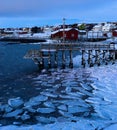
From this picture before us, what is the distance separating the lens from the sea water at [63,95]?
66.3 ft

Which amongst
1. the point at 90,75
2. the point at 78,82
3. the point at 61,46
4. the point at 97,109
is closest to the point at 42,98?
the point at 97,109

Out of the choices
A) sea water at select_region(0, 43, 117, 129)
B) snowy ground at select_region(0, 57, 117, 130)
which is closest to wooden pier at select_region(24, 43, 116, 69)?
sea water at select_region(0, 43, 117, 129)

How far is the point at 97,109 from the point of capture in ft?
70.4

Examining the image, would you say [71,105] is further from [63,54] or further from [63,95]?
[63,54]

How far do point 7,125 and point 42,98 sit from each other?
658 cm

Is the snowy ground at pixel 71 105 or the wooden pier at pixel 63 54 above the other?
the wooden pier at pixel 63 54

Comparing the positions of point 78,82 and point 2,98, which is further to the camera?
point 78,82

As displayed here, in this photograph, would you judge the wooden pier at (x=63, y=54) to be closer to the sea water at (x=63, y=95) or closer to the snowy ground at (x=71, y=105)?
the sea water at (x=63, y=95)

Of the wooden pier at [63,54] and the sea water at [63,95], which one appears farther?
the wooden pier at [63,54]

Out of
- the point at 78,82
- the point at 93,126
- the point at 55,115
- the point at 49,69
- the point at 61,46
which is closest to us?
the point at 93,126

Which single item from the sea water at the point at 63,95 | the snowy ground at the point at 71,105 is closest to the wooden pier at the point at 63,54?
the sea water at the point at 63,95

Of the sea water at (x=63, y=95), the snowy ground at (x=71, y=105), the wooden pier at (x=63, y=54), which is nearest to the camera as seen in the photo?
the snowy ground at (x=71, y=105)

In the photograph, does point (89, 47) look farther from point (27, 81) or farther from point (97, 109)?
point (97, 109)

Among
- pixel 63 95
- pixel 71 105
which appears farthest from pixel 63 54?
pixel 71 105
